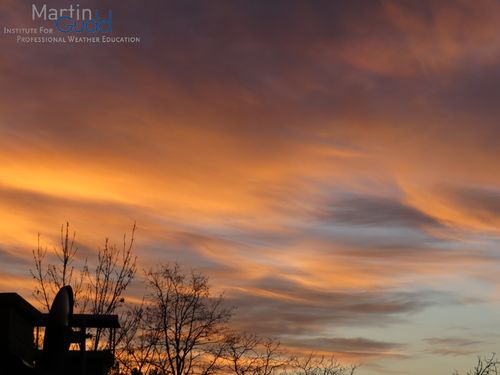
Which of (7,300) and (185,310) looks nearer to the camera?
(7,300)

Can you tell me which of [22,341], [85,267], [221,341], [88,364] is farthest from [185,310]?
[22,341]

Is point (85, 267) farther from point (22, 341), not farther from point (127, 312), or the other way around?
point (22, 341)

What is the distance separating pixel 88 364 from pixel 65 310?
887cm

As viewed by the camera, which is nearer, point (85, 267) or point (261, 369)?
point (85, 267)

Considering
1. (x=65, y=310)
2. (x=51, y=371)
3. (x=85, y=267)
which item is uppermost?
(x=85, y=267)

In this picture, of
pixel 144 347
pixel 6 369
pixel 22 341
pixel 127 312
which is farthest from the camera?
pixel 144 347

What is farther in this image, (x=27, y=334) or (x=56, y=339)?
(x=27, y=334)

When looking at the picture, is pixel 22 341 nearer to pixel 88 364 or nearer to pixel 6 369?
pixel 6 369

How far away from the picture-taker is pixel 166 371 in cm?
5775

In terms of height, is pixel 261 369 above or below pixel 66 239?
below

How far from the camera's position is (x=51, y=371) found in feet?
66.7

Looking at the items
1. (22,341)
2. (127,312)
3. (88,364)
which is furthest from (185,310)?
(22,341)

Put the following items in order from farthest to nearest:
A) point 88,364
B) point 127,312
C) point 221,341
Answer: point 221,341 → point 127,312 → point 88,364

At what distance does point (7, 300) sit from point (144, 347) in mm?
34734
